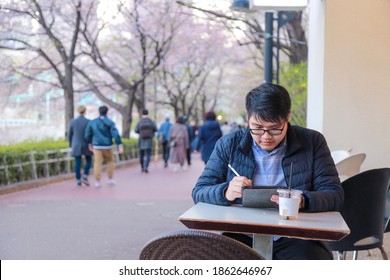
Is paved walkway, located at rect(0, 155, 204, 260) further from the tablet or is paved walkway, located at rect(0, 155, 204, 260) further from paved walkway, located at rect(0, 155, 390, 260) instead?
the tablet

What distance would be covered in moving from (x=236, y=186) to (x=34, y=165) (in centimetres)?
918

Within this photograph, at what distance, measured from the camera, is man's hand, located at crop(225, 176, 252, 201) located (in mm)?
2691

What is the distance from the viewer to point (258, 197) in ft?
8.59

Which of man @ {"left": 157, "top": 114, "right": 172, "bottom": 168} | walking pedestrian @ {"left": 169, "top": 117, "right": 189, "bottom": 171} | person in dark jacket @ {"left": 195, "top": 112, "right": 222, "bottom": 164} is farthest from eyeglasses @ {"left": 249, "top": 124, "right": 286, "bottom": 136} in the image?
man @ {"left": 157, "top": 114, "right": 172, "bottom": 168}

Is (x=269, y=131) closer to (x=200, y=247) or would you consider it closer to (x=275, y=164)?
(x=275, y=164)

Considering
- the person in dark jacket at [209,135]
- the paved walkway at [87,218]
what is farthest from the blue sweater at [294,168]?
the person in dark jacket at [209,135]

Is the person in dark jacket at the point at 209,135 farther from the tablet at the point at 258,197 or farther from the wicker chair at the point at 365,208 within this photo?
the tablet at the point at 258,197

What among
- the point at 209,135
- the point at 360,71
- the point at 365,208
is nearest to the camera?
the point at 365,208

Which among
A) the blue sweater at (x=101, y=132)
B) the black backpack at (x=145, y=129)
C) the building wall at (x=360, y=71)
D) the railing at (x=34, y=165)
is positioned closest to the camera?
the building wall at (x=360, y=71)

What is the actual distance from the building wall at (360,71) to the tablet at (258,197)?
2.92m

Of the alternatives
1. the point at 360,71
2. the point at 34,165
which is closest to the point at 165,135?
the point at 34,165

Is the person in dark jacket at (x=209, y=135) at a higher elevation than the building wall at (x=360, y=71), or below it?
below

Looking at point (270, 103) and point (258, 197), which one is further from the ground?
point (270, 103)

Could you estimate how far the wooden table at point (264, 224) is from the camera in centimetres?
238
